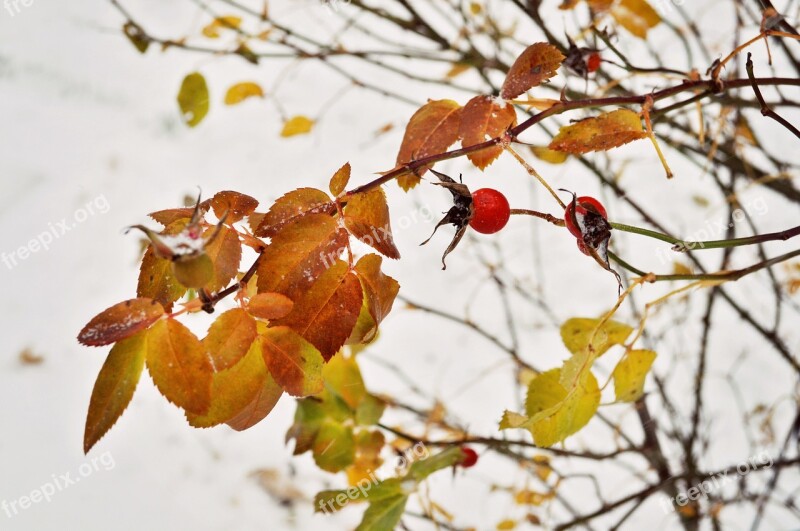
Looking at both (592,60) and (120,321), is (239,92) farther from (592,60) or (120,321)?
(120,321)

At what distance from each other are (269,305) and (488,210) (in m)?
0.16

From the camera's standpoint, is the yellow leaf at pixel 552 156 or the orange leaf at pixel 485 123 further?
the yellow leaf at pixel 552 156

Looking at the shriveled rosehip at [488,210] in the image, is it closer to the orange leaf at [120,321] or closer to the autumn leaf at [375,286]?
the autumn leaf at [375,286]

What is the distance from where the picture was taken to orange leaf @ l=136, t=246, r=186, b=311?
440 mm

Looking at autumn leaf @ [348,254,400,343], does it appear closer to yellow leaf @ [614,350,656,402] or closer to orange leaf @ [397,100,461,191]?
orange leaf @ [397,100,461,191]

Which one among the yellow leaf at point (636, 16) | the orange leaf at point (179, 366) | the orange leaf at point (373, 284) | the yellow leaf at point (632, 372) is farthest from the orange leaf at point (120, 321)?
the yellow leaf at point (636, 16)

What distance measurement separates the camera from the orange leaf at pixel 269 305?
0.41m

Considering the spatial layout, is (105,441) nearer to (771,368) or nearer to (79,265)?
(79,265)

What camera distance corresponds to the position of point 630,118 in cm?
44

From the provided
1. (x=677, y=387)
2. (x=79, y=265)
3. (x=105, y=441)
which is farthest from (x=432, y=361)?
(x=79, y=265)

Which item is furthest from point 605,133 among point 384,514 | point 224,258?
point 384,514

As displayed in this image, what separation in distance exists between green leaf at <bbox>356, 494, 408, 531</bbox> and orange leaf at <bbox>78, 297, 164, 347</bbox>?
1.14ft

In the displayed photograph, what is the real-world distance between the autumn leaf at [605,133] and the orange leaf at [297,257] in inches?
6.7

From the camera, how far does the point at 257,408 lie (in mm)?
456
